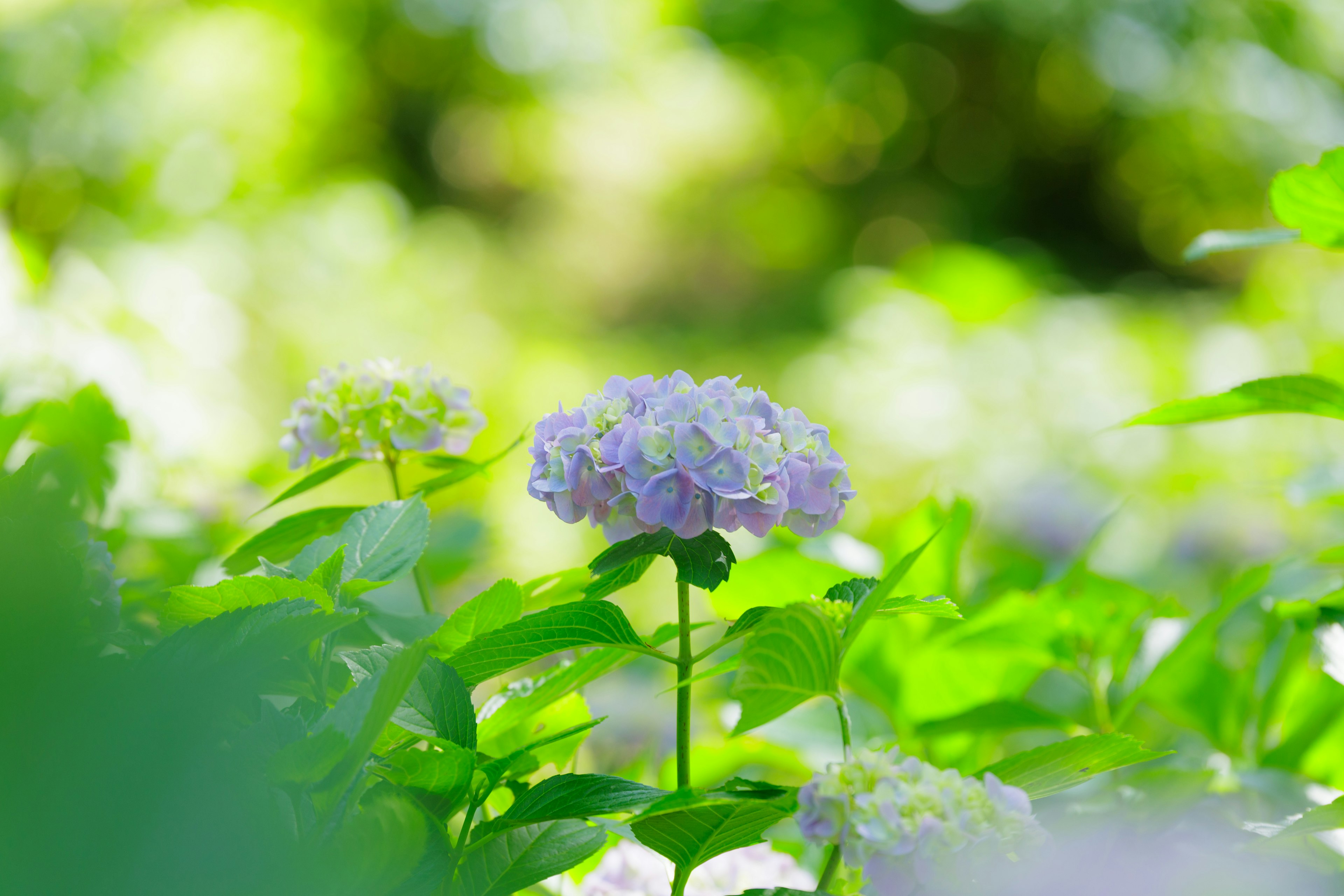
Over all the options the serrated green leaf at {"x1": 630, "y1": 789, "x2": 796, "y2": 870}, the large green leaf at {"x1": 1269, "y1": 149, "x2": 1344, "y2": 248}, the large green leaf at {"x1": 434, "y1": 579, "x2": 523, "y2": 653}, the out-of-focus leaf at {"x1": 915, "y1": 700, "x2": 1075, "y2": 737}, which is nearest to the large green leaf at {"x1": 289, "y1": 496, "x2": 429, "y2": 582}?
the large green leaf at {"x1": 434, "y1": 579, "x2": 523, "y2": 653}

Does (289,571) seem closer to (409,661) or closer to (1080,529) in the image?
(409,661)

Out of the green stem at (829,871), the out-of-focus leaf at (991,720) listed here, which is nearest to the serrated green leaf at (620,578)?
the green stem at (829,871)

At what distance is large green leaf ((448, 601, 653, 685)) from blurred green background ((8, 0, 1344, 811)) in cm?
21

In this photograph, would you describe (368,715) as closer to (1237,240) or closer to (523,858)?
(523,858)

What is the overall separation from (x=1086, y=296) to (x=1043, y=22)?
6.54ft

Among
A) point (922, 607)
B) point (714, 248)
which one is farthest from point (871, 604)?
point (714, 248)

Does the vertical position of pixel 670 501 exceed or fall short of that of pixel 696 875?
it exceeds it

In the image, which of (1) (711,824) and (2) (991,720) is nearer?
(1) (711,824)

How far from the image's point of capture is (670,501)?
0.29m

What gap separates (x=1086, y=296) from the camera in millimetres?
3408

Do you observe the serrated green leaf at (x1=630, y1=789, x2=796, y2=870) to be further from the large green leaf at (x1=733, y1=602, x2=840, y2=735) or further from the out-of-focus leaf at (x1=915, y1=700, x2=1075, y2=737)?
the out-of-focus leaf at (x1=915, y1=700, x2=1075, y2=737)

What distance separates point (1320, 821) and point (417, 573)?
0.36 metres

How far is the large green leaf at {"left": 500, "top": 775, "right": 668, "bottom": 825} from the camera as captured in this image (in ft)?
0.93

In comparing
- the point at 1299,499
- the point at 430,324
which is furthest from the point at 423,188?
the point at 1299,499
